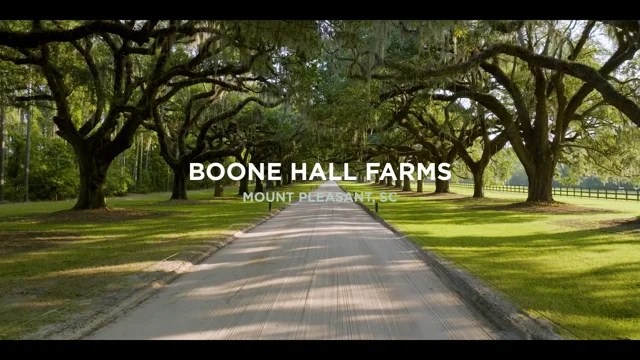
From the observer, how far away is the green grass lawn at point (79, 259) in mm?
6227

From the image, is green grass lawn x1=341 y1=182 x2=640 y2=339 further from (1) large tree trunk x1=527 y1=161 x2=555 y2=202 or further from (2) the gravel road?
(1) large tree trunk x1=527 y1=161 x2=555 y2=202

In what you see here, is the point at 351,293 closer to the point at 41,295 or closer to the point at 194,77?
the point at 41,295

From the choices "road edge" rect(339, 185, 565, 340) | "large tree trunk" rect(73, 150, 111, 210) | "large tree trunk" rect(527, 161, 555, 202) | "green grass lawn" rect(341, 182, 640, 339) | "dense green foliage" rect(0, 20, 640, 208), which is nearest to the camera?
"road edge" rect(339, 185, 565, 340)

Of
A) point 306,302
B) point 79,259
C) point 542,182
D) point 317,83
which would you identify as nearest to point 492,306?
point 306,302

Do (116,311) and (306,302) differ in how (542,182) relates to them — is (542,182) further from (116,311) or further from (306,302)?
(116,311)

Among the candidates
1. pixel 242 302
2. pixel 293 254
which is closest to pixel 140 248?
pixel 293 254

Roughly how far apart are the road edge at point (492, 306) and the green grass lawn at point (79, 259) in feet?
16.5

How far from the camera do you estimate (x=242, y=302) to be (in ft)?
21.8

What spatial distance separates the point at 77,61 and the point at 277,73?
9.08 m

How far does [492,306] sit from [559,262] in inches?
165

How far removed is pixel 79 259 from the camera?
33.3 ft

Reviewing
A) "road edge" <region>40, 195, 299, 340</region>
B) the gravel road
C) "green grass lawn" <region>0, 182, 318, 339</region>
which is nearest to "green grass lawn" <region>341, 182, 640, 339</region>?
the gravel road

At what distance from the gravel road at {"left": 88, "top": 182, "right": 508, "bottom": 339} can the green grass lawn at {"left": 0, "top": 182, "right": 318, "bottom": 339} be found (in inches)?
27.8

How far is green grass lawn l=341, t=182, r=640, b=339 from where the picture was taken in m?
5.85
